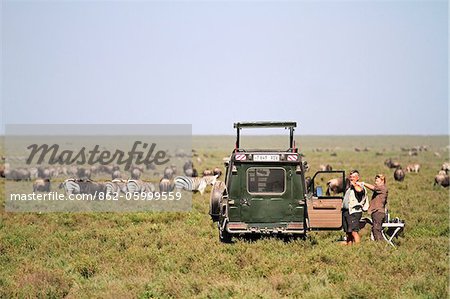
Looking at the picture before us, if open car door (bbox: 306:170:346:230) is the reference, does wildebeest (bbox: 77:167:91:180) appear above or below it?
below

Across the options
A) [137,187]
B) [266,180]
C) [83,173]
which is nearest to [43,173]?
[83,173]

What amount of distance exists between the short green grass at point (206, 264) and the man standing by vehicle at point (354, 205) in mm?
493

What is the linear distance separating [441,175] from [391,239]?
21707 mm

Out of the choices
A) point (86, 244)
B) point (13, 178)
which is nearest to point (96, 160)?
point (13, 178)

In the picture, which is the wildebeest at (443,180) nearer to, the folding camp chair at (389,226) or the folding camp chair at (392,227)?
the folding camp chair at (389,226)

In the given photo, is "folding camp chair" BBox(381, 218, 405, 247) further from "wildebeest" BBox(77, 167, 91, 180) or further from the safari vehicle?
"wildebeest" BBox(77, 167, 91, 180)

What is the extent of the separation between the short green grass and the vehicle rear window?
1.63 metres

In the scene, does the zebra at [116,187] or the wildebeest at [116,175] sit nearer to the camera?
the zebra at [116,187]

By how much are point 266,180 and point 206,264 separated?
4676 mm

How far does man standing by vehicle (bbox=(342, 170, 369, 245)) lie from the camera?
14074mm

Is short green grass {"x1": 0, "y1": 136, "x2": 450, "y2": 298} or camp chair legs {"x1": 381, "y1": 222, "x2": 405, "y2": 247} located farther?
camp chair legs {"x1": 381, "y1": 222, "x2": 405, "y2": 247}

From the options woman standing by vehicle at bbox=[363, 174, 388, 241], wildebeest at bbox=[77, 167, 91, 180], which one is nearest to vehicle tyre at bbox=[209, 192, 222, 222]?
woman standing by vehicle at bbox=[363, 174, 388, 241]

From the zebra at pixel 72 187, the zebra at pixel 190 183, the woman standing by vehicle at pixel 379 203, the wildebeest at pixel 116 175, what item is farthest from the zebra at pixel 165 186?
the woman standing by vehicle at pixel 379 203

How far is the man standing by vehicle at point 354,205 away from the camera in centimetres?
1407
